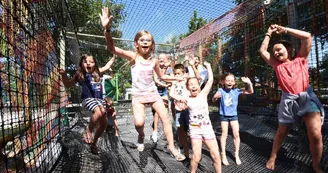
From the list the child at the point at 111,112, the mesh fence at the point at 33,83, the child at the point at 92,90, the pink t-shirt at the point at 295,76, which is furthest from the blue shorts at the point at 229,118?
the child at the point at 111,112

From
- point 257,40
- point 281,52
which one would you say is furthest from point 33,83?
point 257,40

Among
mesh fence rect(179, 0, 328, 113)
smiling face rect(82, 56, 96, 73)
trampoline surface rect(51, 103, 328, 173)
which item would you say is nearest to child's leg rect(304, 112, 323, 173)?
trampoline surface rect(51, 103, 328, 173)

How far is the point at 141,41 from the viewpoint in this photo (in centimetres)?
268

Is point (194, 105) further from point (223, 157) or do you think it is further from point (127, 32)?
point (127, 32)

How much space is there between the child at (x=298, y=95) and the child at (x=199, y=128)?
23.2 inches

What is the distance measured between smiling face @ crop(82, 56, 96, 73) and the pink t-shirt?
2.08 m

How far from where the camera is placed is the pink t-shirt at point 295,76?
2.41 meters

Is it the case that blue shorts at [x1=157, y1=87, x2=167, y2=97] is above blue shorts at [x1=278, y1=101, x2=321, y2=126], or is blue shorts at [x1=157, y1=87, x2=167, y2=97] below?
above

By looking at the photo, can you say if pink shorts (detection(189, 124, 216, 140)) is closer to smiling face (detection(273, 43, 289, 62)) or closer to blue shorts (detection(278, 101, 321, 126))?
blue shorts (detection(278, 101, 321, 126))

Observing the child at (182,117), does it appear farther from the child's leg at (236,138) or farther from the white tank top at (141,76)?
the white tank top at (141,76)

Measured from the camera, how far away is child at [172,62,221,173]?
8.31ft

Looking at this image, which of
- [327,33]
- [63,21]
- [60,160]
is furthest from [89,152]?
[327,33]

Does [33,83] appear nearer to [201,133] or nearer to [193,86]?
[193,86]

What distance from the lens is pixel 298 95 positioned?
7.83 feet
